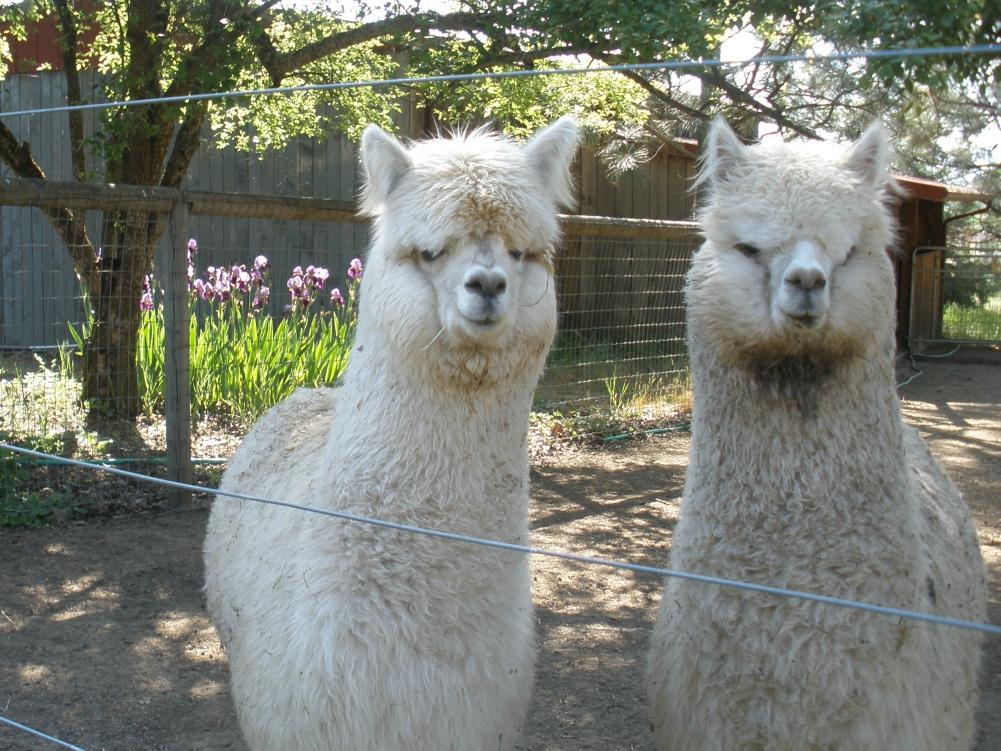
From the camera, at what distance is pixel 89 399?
23.1 feet

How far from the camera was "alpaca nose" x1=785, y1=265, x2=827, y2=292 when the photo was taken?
7.70 ft

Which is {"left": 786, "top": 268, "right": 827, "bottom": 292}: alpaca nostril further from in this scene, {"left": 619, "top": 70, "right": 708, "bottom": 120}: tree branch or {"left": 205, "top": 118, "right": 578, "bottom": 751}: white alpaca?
{"left": 619, "top": 70, "right": 708, "bottom": 120}: tree branch

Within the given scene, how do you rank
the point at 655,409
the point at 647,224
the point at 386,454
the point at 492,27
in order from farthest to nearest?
the point at 655,409 → the point at 647,224 → the point at 492,27 → the point at 386,454

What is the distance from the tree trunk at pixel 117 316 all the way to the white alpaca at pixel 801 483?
499 cm

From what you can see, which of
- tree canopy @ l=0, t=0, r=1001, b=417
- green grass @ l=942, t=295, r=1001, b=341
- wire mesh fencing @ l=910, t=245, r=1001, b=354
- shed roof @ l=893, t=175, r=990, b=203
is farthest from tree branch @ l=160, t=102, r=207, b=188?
green grass @ l=942, t=295, r=1001, b=341

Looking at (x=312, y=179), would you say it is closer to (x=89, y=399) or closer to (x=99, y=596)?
(x=89, y=399)

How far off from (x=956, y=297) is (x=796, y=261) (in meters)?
15.2

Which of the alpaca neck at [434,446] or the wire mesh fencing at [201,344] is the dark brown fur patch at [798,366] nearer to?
the alpaca neck at [434,446]

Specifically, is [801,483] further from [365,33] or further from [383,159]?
[365,33]

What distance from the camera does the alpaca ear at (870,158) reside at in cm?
263

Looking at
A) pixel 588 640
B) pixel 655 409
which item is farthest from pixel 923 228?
pixel 588 640

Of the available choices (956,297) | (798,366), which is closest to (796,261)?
(798,366)

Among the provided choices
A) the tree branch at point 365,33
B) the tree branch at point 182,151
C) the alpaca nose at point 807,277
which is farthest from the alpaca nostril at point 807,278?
the tree branch at point 182,151

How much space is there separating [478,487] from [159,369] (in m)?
5.43
